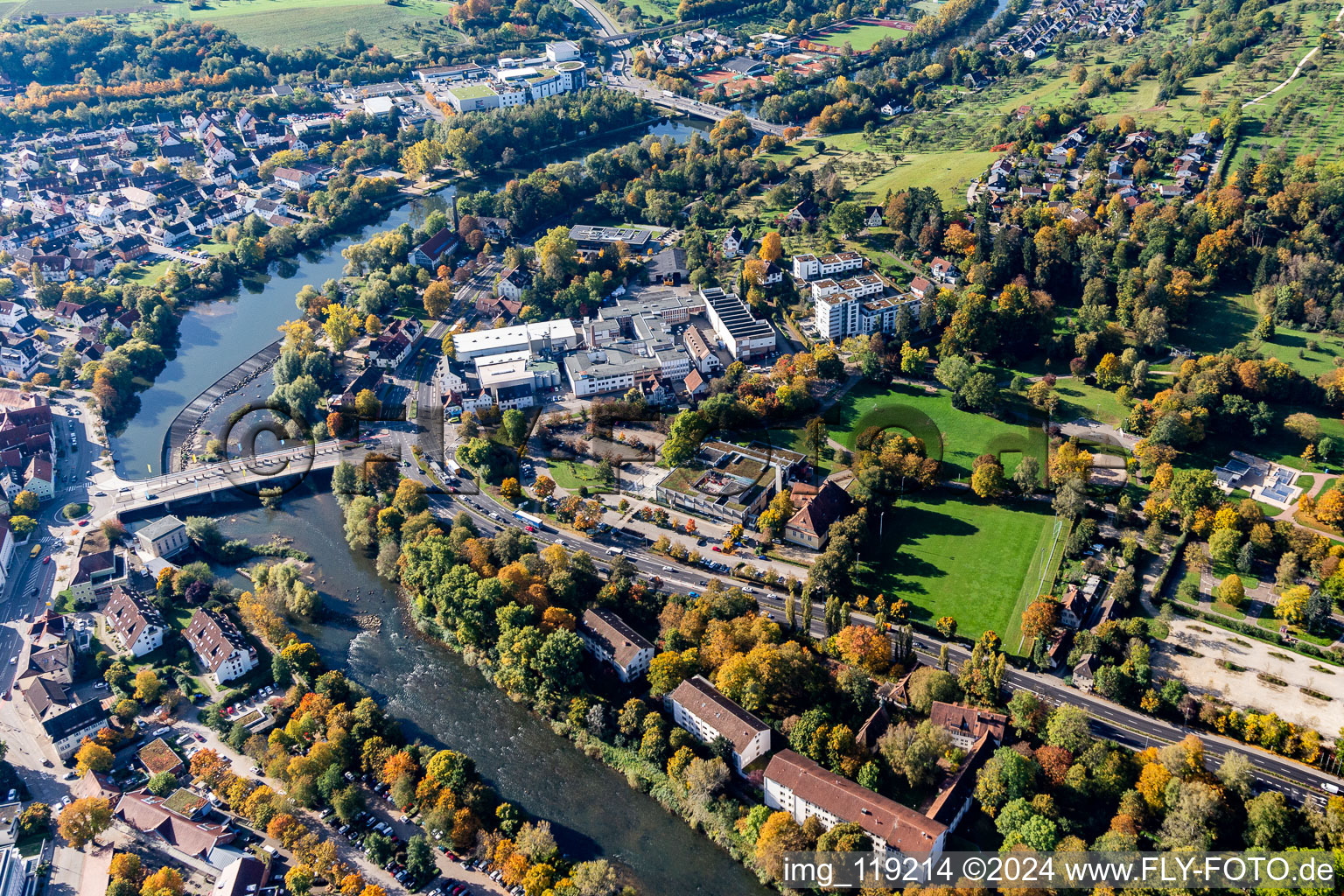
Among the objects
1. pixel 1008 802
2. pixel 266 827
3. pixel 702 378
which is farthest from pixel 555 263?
pixel 1008 802

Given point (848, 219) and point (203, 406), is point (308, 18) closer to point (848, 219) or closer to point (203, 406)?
point (203, 406)

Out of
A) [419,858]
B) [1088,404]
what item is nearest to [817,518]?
[1088,404]

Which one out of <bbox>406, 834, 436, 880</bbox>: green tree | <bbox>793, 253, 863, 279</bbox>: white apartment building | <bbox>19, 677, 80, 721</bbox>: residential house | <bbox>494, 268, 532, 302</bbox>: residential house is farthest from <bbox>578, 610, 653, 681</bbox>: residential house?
<bbox>793, 253, 863, 279</bbox>: white apartment building

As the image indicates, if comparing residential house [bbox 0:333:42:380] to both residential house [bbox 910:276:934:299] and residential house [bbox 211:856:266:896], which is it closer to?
residential house [bbox 211:856:266:896]

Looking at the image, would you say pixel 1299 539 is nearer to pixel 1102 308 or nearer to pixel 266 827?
pixel 1102 308

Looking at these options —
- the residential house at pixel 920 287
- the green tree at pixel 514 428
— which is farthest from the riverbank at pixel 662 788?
the residential house at pixel 920 287

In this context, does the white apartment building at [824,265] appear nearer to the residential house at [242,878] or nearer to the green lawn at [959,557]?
the green lawn at [959,557]
